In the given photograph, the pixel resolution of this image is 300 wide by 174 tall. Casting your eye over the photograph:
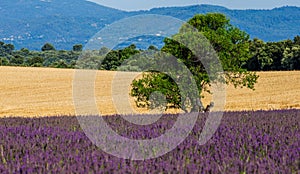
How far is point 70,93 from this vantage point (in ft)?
103

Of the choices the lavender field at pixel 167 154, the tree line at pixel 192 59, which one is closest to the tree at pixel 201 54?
the tree line at pixel 192 59

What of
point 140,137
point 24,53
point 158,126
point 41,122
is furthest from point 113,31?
point 24,53

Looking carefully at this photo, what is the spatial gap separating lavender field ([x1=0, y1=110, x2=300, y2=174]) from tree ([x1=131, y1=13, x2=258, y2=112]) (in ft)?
22.6

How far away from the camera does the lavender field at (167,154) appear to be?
432 cm

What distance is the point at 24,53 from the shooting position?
75875 mm

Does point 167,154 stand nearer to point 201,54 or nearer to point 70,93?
point 201,54

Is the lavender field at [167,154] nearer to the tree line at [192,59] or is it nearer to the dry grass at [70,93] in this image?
the tree line at [192,59]

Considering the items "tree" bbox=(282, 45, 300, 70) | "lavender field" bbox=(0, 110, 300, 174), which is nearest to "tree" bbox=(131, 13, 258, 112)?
"lavender field" bbox=(0, 110, 300, 174)

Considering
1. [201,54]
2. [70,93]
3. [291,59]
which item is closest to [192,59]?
[201,54]

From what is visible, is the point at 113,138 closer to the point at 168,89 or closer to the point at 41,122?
the point at 41,122

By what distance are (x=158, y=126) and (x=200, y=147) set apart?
2.18 metres

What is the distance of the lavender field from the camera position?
4324mm

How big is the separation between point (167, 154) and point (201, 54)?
9505mm

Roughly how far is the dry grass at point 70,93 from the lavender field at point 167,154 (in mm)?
10577
